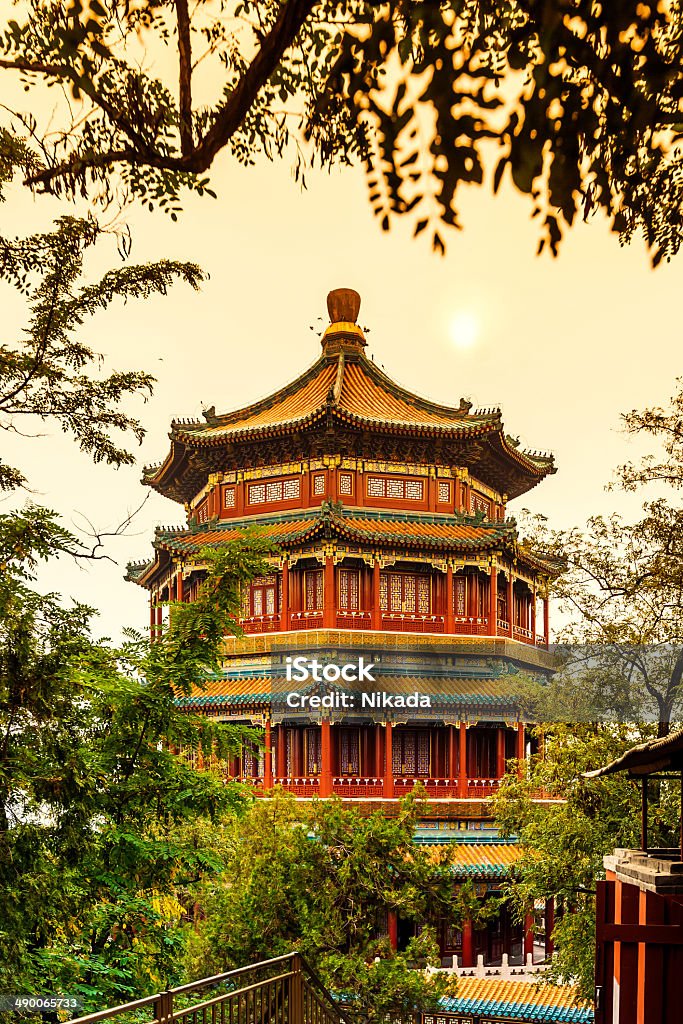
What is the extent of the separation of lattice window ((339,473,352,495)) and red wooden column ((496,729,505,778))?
21.4 ft

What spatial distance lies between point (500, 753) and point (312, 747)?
423cm

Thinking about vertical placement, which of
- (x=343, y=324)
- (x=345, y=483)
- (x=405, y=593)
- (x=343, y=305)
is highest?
(x=343, y=305)

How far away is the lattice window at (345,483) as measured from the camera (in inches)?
966

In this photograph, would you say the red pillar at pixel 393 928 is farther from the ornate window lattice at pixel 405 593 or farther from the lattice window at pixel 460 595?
the lattice window at pixel 460 595

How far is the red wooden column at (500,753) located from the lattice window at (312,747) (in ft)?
13.3

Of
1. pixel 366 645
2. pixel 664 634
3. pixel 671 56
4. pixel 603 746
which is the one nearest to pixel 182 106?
pixel 671 56

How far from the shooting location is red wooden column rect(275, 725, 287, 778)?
23.3 m

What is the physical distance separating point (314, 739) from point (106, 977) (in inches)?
661

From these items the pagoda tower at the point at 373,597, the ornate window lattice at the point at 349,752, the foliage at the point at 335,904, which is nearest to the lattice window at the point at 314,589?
the pagoda tower at the point at 373,597

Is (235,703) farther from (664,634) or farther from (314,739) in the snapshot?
(664,634)

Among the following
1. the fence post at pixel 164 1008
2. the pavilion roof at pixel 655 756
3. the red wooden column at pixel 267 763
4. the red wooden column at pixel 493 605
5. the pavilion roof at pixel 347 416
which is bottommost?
the red wooden column at pixel 267 763

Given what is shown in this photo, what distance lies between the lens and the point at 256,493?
83.9ft

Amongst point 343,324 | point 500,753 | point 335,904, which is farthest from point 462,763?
point 335,904

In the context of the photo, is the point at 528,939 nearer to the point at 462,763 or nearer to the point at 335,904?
the point at 462,763
